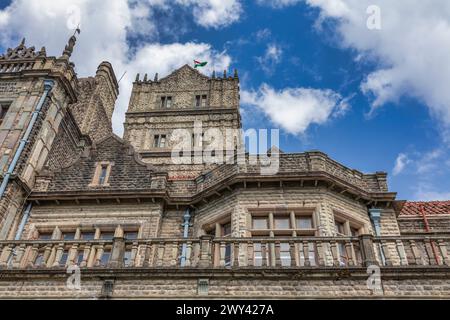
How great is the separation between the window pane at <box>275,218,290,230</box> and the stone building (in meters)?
0.04

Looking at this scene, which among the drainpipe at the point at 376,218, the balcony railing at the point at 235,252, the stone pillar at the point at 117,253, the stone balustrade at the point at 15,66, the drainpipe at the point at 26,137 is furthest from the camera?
the stone balustrade at the point at 15,66

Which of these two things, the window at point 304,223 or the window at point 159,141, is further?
the window at point 159,141

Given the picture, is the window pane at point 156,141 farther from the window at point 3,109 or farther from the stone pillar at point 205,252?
the stone pillar at point 205,252

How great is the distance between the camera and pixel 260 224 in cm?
1311

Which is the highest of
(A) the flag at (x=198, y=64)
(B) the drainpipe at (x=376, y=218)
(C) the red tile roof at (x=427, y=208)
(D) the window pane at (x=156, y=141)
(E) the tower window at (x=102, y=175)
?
(A) the flag at (x=198, y=64)

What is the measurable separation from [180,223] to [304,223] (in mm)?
4200

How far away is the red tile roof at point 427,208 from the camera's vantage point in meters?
15.5

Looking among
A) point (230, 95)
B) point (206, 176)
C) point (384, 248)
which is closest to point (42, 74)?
point (206, 176)

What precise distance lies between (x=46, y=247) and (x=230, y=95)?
22745 mm

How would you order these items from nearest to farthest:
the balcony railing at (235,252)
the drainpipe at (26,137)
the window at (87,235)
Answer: the balcony railing at (235,252) → the drainpipe at (26,137) → the window at (87,235)

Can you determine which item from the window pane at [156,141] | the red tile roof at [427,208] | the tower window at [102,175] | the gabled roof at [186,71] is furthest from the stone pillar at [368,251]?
the gabled roof at [186,71]

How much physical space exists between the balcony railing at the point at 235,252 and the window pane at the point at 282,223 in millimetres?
1141

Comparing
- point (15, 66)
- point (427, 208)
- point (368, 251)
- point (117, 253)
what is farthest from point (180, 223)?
point (15, 66)
